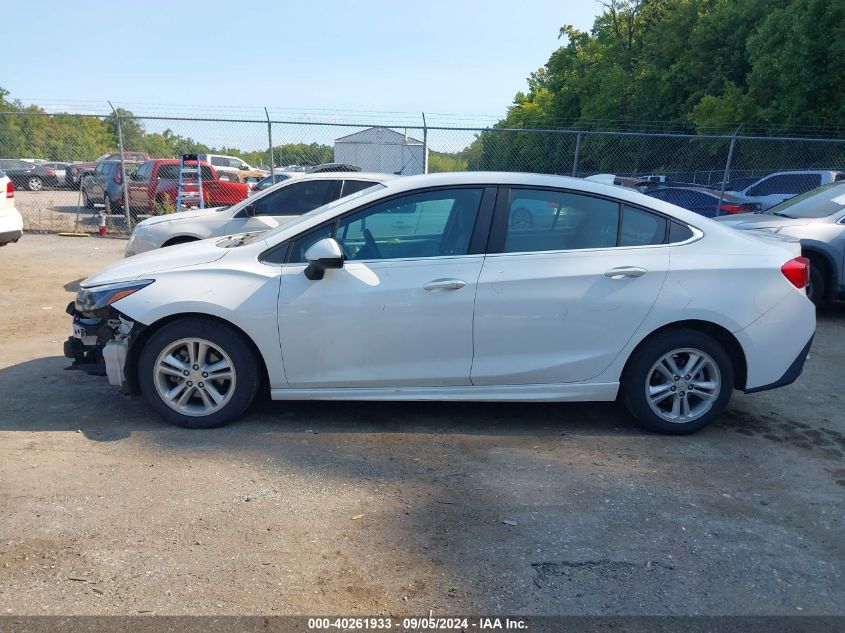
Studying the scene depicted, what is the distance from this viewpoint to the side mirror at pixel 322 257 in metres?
4.52

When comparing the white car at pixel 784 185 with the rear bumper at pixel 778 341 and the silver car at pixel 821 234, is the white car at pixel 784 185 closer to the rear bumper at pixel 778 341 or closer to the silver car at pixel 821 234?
the silver car at pixel 821 234

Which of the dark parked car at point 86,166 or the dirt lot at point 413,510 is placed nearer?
the dirt lot at point 413,510

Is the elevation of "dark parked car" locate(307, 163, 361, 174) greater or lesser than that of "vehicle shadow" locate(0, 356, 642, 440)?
greater

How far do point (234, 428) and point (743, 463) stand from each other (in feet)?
10.3

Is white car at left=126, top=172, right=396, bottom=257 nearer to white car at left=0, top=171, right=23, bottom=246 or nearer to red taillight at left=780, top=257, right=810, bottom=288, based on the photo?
white car at left=0, top=171, right=23, bottom=246

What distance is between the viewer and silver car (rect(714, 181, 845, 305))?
27.7 feet

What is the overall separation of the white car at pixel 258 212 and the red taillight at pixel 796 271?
520 cm

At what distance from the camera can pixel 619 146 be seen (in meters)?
23.2

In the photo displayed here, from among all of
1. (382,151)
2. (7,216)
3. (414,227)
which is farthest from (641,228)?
(382,151)

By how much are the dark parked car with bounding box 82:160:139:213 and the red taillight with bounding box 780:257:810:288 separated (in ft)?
53.0

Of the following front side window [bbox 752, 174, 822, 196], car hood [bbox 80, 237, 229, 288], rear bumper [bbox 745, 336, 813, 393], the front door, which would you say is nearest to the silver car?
rear bumper [bbox 745, 336, 813, 393]

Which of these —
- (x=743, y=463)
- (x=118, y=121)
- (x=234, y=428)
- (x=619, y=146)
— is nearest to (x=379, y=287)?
(x=234, y=428)

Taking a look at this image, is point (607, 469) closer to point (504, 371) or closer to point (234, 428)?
point (504, 371)

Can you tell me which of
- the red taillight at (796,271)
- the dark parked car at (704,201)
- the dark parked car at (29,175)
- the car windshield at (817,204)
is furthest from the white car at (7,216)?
the dark parked car at (29,175)
